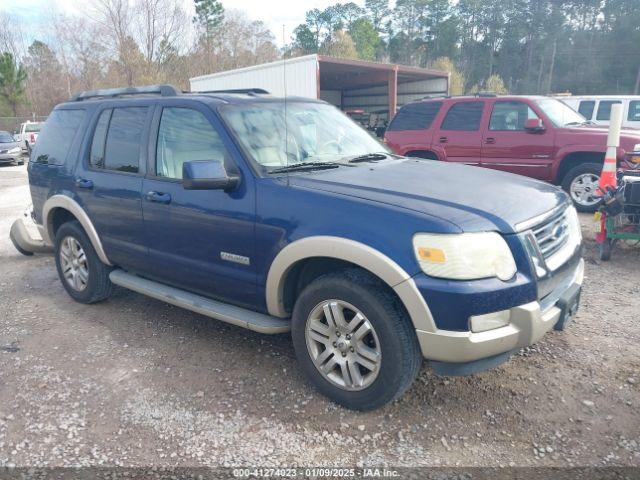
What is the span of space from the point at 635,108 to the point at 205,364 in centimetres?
1160

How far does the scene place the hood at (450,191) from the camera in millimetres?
2746

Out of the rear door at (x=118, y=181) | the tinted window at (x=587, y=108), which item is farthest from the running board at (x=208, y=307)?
the tinted window at (x=587, y=108)

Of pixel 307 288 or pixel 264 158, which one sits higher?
pixel 264 158

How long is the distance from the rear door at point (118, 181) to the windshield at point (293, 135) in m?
0.89

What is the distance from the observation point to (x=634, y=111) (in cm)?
1150

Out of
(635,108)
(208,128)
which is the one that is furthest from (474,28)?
(208,128)

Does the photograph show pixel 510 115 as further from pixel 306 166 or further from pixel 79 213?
pixel 79 213

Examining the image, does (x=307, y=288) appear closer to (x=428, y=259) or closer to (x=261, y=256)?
(x=261, y=256)

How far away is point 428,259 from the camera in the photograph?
2.62 m

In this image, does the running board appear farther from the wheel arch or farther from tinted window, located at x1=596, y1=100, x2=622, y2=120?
tinted window, located at x1=596, y1=100, x2=622, y2=120

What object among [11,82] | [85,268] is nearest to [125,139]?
[85,268]

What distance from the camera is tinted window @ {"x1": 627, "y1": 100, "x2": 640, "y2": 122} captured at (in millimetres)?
11469

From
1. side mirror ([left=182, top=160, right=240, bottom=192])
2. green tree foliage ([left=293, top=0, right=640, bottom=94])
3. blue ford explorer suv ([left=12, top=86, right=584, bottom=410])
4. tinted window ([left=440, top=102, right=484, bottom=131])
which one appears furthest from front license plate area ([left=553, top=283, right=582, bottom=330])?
green tree foliage ([left=293, top=0, right=640, bottom=94])

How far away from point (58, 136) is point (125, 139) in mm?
1137
